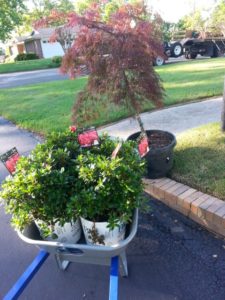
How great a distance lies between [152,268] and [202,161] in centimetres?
142

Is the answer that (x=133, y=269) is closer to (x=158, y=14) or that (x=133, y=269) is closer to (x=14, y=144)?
(x=158, y=14)

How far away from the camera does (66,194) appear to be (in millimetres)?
1724

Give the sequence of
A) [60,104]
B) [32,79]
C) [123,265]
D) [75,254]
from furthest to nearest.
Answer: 1. [32,79]
2. [60,104]
3. [123,265]
4. [75,254]

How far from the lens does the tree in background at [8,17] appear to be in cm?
2875

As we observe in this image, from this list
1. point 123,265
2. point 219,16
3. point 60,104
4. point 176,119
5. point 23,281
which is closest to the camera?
point 23,281

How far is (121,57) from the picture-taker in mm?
2666

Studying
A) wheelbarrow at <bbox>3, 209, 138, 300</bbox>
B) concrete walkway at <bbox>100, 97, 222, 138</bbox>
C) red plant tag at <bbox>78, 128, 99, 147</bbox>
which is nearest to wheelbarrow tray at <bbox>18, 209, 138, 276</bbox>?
wheelbarrow at <bbox>3, 209, 138, 300</bbox>

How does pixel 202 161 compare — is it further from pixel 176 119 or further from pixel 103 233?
pixel 176 119

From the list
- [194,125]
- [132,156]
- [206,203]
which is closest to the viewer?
[132,156]

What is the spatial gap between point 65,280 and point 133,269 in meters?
0.51

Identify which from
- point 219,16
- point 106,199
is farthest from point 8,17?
point 106,199

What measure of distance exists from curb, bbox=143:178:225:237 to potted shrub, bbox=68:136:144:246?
601mm

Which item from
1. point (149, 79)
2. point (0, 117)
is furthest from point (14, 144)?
point (149, 79)

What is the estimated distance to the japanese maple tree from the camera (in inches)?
103
